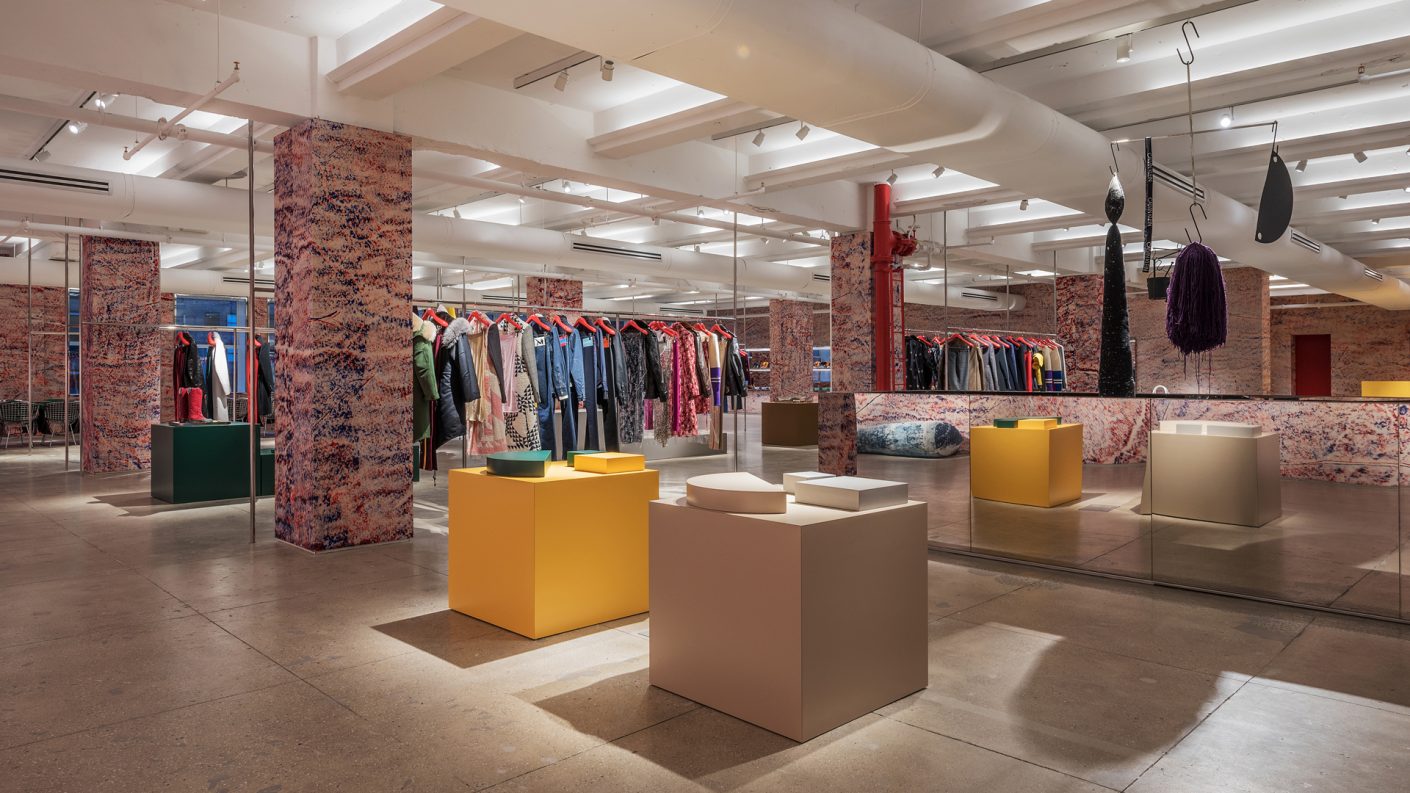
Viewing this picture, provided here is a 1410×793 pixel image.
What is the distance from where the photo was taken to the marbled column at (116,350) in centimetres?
1023

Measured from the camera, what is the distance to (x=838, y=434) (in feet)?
24.1

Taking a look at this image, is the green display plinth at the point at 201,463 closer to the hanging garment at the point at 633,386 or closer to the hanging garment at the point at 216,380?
the hanging garment at the point at 216,380

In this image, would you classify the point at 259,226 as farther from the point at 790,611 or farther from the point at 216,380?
the point at 790,611

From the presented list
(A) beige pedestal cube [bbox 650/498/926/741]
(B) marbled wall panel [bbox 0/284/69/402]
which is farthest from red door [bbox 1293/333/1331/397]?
(B) marbled wall panel [bbox 0/284/69/402]

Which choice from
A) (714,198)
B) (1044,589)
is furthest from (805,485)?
(714,198)

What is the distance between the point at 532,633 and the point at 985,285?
17.9m

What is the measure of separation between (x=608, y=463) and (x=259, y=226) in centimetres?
777

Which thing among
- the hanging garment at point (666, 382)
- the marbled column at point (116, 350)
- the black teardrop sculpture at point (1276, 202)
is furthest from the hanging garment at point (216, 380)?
the black teardrop sculpture at point (1276, 202)

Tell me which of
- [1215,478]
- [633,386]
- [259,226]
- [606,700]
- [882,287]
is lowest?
[606,700]

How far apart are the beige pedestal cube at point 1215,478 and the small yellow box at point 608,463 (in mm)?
2947

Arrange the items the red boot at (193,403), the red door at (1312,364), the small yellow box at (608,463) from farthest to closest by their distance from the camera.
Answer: the red door at (1312,364) → the red boot at (193,403) → the small yellow box at (608,463)

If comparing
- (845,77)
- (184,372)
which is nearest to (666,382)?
(845,77)

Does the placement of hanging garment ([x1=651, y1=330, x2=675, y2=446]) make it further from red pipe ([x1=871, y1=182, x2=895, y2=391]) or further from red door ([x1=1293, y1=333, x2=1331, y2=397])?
red door ([x1=1293, y1=333, x2=1331, y2=397])

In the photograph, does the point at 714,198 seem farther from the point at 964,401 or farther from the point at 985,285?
the point at 985,285
